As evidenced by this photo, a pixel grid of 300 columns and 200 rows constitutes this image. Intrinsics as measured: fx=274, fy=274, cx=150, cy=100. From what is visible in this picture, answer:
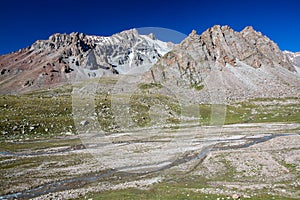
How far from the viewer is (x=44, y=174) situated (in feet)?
136

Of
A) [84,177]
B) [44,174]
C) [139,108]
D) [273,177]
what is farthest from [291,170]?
[139,108]

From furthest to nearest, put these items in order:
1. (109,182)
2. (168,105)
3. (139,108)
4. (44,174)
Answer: (168,105)
(139,108)
(44,174)
(109,182)

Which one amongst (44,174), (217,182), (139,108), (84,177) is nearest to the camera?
(217,182)

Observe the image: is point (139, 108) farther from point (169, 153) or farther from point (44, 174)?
point (44, 174)

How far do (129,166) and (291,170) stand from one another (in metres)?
23.2

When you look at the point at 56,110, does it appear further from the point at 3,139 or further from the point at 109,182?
the point at 109,182

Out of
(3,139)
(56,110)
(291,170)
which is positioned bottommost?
(291,170)

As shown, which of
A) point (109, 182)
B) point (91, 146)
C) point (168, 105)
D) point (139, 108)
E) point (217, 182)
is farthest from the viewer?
point (168, 105)

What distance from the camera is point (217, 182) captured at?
32.0 m

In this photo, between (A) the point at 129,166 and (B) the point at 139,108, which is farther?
(B) the point at 139,108

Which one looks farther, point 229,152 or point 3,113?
point 3,113

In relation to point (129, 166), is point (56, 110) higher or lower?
higher

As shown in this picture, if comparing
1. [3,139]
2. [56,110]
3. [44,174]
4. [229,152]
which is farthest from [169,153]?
[56,110]

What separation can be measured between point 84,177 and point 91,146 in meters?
31.1
